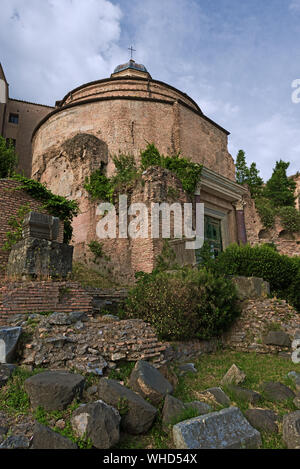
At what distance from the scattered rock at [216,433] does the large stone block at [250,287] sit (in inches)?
194

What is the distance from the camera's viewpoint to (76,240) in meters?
13.3

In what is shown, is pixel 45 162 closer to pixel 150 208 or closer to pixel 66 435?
pixel 150 208

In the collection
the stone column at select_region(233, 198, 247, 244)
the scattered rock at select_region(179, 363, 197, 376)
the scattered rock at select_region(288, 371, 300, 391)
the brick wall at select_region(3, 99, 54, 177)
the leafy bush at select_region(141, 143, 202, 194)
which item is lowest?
the scattered rock at select_region(179, 363, 197, 376)

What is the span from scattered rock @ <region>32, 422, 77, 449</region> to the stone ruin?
4.09 meters

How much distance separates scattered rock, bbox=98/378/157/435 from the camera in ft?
10.3

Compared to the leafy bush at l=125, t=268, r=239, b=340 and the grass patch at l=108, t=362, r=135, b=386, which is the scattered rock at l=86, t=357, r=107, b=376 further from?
the leafy bush at l=125, t=268, r=239, b=340

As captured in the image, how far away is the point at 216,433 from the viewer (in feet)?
9.46

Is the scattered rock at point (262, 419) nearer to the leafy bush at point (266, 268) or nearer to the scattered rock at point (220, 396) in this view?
the scattered rock at point (220, 396)

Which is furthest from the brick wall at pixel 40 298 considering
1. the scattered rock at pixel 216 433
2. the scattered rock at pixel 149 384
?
the scattered rock at pixel 216 433

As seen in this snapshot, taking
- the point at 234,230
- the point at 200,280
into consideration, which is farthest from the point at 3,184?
the point at 234,230

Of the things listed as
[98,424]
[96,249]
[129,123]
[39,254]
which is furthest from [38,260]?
[129,123]

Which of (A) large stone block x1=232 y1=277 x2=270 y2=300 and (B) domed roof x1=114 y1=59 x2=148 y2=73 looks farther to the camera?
(B) domed roof x1=114 y1=59 x2=148 y2=73

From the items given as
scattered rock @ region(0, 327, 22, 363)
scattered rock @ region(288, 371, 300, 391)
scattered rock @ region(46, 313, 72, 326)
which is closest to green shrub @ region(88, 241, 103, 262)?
scattered rock @ region(46, 313, 72, 326)

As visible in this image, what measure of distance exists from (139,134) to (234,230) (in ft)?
24.9
